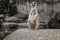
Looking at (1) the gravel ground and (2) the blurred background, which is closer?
(1) the gravel ground

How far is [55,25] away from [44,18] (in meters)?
0.42

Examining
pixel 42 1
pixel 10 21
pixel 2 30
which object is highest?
pixel 42 1

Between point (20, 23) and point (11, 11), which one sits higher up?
point (11, 11)

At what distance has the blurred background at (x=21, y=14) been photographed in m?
4.54

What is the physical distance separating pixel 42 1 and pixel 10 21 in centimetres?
123

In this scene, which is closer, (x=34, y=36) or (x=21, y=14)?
(x=34, y=36)

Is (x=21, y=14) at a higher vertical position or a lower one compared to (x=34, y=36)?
lower

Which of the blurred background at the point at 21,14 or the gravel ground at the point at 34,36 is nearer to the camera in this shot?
the gravel ground at the point at 34,36

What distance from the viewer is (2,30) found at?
4.67 meters

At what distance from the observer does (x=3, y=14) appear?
4.72 m

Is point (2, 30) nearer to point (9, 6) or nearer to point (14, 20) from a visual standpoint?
point (14, 20)

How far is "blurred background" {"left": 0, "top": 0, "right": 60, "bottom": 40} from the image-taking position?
454 cm

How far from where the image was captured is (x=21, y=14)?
4.68 meters

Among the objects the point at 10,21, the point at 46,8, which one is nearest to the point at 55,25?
the point at 46,8
